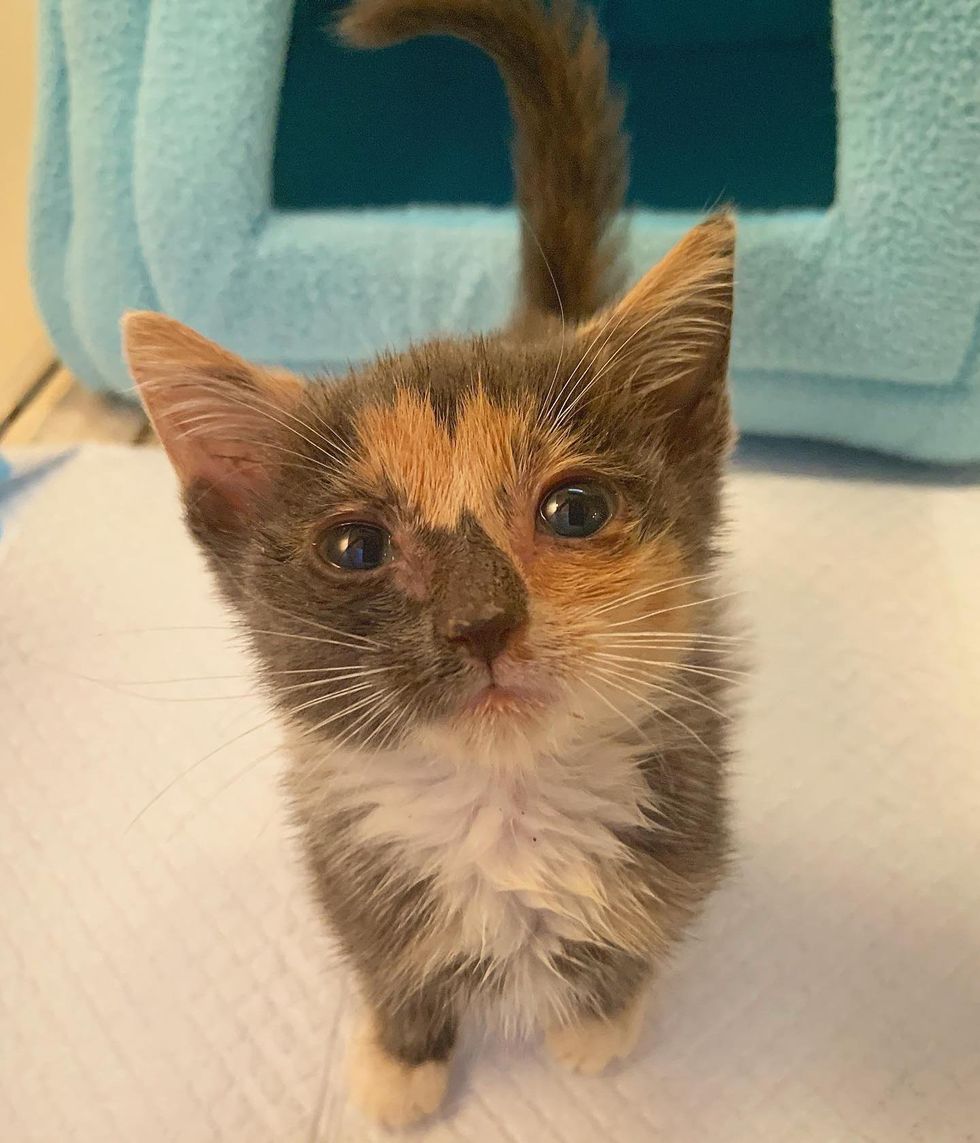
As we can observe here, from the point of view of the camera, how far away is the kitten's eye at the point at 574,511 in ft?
1.97

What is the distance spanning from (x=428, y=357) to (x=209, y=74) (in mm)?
671

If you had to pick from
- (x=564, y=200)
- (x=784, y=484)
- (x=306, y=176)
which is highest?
(x=564, y=200)

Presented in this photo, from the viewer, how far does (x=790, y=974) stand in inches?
34.9

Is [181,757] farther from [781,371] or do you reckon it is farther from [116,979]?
[781,371]

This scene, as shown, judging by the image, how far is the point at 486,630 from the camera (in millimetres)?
515

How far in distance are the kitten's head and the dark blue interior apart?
2.36ft

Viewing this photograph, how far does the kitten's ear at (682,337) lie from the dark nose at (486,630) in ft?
0.72

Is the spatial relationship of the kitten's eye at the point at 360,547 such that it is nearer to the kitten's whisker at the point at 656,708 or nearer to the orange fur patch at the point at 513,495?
the orange fur patch at the point at 513,495

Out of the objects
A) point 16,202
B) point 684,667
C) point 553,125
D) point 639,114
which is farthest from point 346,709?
point 16,202

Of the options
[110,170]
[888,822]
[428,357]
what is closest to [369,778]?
[428,357]

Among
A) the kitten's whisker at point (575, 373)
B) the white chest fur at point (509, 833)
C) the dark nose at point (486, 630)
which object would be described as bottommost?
the white chest fur at point (509, 833)

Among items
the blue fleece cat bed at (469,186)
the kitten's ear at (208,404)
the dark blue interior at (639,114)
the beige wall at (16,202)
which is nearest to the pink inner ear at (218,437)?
the kitten's ear at (208,404)

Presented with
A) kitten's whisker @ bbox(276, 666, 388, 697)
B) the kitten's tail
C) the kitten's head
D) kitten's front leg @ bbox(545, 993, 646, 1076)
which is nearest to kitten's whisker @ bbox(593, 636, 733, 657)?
the kitten's head

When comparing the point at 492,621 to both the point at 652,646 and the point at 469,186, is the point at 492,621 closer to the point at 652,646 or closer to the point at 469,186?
the point at 652,646
